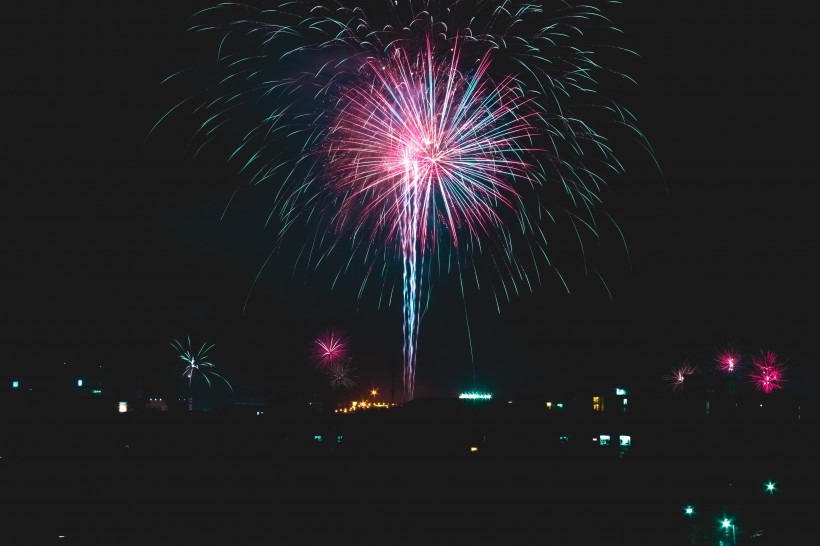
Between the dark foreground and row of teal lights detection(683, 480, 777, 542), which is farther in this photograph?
Answer: row of teal lights detection(683, 480, 777, 542)

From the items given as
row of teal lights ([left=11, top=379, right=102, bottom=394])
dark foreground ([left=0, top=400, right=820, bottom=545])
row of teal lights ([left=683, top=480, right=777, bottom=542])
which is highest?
row of teal lights ([left=11, top=379, right=102, bottom=394])

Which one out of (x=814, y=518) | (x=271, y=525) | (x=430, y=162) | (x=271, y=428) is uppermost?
(x=430, y=162)

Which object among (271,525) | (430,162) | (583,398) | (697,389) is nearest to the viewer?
(430,162)

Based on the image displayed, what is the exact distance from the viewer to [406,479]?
32719 millimetres

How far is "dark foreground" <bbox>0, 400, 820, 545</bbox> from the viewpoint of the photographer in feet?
87.6

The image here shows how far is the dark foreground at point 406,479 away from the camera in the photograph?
1051 inches

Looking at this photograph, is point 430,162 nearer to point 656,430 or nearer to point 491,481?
point 491,481

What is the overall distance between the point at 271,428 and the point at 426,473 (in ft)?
34.8

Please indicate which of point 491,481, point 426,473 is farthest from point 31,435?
point 491,481

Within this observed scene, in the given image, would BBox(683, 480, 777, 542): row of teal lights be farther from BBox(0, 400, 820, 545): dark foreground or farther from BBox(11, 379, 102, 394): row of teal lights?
BBox(11, 379, 102, 394): row of teal lights

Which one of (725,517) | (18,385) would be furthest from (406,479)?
(18,385)

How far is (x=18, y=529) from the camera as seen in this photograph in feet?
79.5

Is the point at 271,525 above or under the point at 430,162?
under

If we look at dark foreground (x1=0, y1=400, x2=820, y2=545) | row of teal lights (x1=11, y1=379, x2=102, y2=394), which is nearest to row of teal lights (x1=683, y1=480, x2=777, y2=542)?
dark foreground (x1=0, y1=400, x2=820, y2=545)
